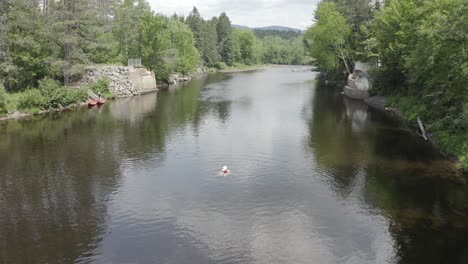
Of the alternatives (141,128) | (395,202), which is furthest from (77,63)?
(395,202)

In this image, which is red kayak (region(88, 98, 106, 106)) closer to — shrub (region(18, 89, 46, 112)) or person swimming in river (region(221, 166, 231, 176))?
shrub (region(18, 89, 46, 112))

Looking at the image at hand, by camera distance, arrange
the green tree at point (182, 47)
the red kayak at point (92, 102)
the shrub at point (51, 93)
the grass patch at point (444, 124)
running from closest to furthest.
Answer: the grass patch at point (444, 124), the shrub at point (51, 93), the red kayak at point (92, 102), the green tree at point (182, 47)

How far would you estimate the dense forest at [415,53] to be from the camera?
32406 mm

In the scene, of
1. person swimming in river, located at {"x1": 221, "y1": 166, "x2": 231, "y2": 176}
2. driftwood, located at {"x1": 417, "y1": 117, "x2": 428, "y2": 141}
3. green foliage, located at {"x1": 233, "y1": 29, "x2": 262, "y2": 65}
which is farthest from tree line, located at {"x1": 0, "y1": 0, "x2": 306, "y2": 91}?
green foliage, located at {"x1": 233, "y1": 29, "x2": 262, "y2": 65}

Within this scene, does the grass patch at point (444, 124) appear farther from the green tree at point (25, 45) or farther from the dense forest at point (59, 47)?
the green tree at point (25, 45)

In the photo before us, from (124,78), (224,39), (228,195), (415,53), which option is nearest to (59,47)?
(124,78)

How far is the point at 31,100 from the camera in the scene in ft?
177

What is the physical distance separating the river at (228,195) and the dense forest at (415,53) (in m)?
2.57

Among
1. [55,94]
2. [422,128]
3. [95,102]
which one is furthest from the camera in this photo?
[95,102]

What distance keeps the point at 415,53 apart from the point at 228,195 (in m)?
25.8

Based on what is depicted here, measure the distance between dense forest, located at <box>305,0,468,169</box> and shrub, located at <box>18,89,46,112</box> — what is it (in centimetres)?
4334

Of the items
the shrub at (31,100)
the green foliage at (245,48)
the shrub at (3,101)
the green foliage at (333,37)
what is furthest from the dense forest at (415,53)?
the green foliage at (245,48)

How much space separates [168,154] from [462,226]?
71.4 ft

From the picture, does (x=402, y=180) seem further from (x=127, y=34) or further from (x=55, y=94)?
(x=127, y=34)
